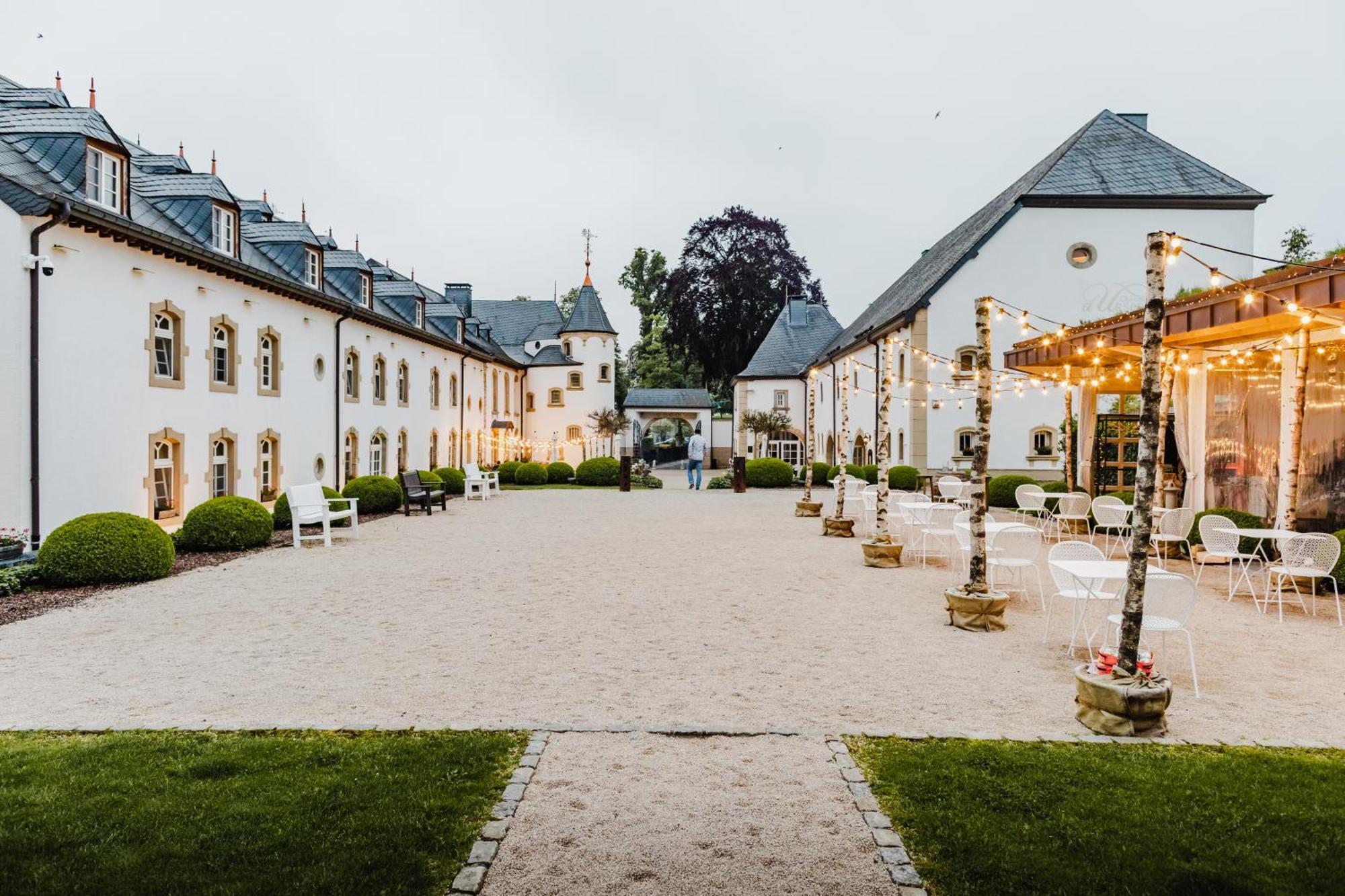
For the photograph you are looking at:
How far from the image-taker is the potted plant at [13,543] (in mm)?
9742

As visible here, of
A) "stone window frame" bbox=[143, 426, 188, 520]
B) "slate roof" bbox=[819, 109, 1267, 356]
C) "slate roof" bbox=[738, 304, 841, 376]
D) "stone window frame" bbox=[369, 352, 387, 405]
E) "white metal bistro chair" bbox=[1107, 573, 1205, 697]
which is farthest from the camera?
"slate roof" bbox=[738, 304, 841, 376]

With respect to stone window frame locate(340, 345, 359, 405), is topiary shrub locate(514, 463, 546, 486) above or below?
below

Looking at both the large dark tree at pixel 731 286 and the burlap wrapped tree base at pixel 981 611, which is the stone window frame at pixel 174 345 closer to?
the burlap wrapped tree base at pixel 981 611

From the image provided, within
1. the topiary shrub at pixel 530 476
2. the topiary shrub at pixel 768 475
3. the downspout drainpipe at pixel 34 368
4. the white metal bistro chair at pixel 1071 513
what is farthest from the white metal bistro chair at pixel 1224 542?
the topiary shrub at pixel 530 476

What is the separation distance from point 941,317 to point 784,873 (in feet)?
73.6

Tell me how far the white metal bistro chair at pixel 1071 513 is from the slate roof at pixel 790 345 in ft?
85.1

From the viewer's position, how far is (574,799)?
3.79 metres

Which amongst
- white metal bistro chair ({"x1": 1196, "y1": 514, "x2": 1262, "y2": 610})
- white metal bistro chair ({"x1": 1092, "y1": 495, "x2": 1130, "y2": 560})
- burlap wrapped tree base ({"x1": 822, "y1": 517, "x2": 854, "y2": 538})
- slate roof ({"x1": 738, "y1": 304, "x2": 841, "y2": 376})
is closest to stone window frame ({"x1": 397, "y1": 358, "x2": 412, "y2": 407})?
burlap wrapped tree base ({"x1": 822, "y1": 517, "x2": 854, "y2": 538})

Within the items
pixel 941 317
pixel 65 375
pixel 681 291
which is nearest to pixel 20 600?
pixel 65 375

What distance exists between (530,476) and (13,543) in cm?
2144

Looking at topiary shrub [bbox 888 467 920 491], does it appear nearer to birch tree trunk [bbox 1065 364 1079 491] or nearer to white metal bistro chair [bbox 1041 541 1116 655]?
birch tree trunk [bbox 1065 364 1079 491]

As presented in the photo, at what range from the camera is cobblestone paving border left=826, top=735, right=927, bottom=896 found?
3.08 meters

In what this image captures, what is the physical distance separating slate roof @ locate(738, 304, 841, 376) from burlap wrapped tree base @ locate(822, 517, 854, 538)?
86.7ft

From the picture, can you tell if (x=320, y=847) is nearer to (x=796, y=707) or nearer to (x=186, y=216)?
(x=796, y=707)
